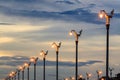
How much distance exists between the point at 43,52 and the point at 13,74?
311ft

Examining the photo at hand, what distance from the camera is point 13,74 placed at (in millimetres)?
163500

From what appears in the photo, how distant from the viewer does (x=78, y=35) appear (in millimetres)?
56875

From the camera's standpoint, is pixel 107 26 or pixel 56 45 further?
pixel 56 45

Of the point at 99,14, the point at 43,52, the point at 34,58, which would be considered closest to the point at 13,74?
the point at 34,58

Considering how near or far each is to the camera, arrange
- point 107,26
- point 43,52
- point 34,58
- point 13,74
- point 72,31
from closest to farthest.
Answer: point 107,26
point 72,31
point 43,52
point 34,58
point 13,74

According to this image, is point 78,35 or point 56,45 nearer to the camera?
point 78,35

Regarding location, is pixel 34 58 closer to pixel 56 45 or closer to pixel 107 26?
pixel 56 45

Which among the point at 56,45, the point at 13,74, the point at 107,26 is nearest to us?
the point at 107,26

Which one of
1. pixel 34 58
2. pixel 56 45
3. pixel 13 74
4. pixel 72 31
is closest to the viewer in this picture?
pixel 72 31

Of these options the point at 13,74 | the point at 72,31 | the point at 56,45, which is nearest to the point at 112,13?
the point at 72,31

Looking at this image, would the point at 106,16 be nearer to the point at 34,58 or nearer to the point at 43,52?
the point at 43,52

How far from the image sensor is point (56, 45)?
6253 centimetres

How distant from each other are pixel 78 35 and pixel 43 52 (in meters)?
13.8

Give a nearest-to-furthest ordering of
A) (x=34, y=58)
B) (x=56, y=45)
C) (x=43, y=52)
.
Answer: (x=56, y=45), (x=43, y=52), (x=34, y=58)
